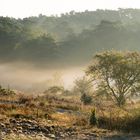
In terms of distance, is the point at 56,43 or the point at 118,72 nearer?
the point at 118,72

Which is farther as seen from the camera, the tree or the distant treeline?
the distant treeline

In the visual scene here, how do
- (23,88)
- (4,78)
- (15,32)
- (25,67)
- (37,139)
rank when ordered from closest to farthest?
1. (37,139)
2. (23,88)
3. (4,78)
4. (25,67)
5. (15,32)

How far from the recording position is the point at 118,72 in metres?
58.6

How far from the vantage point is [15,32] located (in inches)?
6038

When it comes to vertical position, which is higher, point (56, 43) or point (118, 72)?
point (56, 43)

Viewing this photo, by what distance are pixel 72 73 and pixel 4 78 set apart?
26.8m

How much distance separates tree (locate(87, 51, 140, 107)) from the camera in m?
58.2

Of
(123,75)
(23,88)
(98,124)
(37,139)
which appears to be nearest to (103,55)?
(123,75)

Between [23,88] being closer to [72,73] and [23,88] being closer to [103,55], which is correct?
[72,73]

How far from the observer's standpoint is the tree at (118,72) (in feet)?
191

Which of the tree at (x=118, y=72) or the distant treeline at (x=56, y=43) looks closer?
the tree at (x=118, y=72)

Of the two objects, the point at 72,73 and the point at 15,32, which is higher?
the point at 15,32

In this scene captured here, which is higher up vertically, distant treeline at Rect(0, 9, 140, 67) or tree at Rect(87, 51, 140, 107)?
distant treeline at Rect(0, 9, 140, 67)

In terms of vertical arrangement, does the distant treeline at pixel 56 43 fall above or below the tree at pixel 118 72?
above
